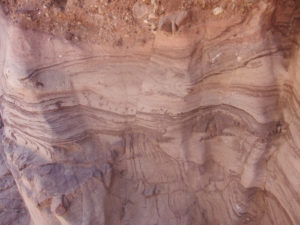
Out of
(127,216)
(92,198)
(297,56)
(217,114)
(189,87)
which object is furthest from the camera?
(127,216)

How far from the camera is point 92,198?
1513 mm

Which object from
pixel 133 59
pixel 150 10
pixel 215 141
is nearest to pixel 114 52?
pixel 133 59

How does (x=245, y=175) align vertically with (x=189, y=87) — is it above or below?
below

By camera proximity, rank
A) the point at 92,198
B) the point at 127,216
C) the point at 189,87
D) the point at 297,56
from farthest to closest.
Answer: the point at 127,216 → the point at 92,198 → the point at 189,87 → the point at 297,56

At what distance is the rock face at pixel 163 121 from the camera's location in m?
1.17

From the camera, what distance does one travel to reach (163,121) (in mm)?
1362

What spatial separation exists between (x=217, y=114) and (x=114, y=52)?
0.62 meters

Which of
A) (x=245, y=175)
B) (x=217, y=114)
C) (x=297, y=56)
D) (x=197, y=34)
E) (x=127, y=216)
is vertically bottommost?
(x=127, y=216)

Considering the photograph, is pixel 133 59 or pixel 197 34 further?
pixel 133 59

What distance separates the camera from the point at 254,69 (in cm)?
117

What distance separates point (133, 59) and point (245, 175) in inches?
33.9

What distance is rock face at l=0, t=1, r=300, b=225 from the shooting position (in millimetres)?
1170

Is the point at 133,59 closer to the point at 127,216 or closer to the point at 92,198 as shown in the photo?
the point at 92,198

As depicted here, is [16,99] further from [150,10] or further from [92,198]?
→ [150,10]
